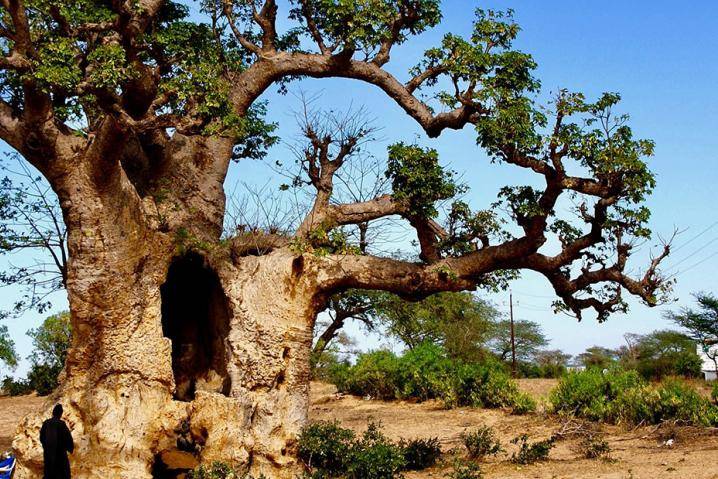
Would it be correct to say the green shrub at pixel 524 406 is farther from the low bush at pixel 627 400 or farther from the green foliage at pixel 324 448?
the green foliage at pixel 324 448

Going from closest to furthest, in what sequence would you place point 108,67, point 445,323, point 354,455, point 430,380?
point 108,67 → point 354,455 → point 430,380 → point 445,323

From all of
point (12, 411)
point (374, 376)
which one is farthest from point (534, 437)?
point (12, 411)

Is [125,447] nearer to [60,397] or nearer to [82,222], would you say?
[60,397]

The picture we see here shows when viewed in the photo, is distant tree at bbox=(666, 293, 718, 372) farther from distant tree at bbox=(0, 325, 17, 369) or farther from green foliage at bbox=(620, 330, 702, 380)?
distant tree at bbox=(0, 325, 17, 369)

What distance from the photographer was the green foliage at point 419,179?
1225cm

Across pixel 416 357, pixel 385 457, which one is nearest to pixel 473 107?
pixel 385 457

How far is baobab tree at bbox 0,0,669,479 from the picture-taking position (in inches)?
423

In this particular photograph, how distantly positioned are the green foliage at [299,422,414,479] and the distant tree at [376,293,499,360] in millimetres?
14639

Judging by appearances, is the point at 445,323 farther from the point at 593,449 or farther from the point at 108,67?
the point at 108,67

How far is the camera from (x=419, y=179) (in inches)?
481

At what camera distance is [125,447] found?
10984 mm

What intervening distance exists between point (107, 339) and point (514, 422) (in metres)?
8.79

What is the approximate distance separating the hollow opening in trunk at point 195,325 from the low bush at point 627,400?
7.17 meters

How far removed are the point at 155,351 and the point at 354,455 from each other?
10.7 feet
